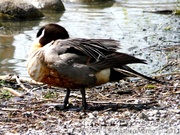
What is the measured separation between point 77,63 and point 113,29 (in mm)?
7836

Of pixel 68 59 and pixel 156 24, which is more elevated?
pixel 68 59

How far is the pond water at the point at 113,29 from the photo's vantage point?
11195mm

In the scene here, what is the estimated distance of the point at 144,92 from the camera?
7.79 meters

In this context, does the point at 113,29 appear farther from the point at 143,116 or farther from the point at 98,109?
the point at 143,116

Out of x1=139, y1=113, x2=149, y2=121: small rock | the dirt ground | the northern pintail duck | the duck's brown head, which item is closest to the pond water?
the dirt ground

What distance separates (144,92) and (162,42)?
477cm

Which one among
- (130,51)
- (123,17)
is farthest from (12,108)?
(123,17)

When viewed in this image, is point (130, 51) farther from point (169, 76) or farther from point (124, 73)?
point (124, 73)

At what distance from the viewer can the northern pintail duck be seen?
22.1ft

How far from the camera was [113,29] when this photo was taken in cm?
1454

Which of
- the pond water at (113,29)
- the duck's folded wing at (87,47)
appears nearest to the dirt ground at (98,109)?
the duck's folded wing at (87,47)

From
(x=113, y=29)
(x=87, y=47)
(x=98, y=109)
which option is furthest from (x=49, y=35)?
(x=113, y=29)

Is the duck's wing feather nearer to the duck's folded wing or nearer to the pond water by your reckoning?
the duck's folded wing

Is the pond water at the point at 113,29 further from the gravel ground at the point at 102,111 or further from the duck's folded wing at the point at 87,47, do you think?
the duck's folded wing at the point at 87,47
